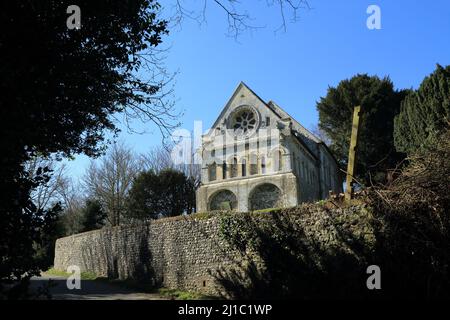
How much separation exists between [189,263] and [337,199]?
7114 mm

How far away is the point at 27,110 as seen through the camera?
492 cm

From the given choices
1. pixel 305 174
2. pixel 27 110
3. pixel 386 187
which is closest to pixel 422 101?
pixel 305 174

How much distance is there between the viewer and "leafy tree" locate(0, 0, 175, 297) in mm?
4406

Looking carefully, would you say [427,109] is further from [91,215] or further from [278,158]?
[91,215]

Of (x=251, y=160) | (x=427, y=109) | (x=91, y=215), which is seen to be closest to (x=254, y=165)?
(x=251, y=160)

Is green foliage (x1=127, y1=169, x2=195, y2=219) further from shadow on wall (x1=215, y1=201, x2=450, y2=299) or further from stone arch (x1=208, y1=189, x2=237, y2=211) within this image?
shadow on wall (x1=215, y1=201, x2=450, y2=299)

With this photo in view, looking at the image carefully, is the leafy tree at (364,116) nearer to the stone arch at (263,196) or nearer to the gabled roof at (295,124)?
the gabled roof at (295,124)

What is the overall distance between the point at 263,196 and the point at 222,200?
12.1 ft

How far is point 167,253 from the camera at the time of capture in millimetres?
17625

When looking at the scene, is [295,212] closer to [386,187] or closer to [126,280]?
[386,187]

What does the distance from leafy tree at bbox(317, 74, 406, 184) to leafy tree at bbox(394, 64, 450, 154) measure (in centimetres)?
1042

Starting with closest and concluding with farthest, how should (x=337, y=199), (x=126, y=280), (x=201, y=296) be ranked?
(x=337, y=199), (x=201, y=296), (x=126, y=280)

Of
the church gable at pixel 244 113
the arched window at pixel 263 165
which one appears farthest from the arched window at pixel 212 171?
the arched window at pixel 263 165
